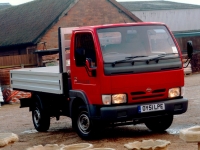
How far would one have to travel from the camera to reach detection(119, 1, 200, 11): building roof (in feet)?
176

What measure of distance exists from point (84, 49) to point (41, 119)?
315cm

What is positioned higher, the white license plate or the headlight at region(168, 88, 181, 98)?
the headlight at region(168, 88, 181, 98)

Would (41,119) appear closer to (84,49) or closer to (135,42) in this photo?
(84,49)

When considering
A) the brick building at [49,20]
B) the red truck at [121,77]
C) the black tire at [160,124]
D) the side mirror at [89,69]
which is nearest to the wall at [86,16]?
the brick building at [49,20]

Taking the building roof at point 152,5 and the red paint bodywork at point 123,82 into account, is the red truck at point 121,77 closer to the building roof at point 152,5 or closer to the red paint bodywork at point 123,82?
the red paint bodywork at point 123,82

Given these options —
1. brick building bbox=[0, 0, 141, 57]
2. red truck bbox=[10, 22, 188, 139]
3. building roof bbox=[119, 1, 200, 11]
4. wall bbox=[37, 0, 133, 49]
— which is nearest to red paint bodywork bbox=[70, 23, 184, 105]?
red truck bbox=[10, 22, 188, 139]

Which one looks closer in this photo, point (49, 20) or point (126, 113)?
point (126, 113)

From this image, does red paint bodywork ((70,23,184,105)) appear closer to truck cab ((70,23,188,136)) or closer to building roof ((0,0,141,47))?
truck cab ((70,23,188,136))

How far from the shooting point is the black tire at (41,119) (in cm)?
1232

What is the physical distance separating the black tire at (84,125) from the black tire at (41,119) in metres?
1.78

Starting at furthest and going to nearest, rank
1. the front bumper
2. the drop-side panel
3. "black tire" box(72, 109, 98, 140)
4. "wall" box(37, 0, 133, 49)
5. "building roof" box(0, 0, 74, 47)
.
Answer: "building roof" box(0, 0, 74, 47), "wall" box(37, 0, 133, 49), the drop-side panel, "black tire" box(72, 109, 98, 140), the front bumper

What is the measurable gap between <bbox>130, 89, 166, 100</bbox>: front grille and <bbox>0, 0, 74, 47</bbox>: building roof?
25661 mm

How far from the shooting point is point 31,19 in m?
39.6

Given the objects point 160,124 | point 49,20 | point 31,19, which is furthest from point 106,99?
point 31,19
